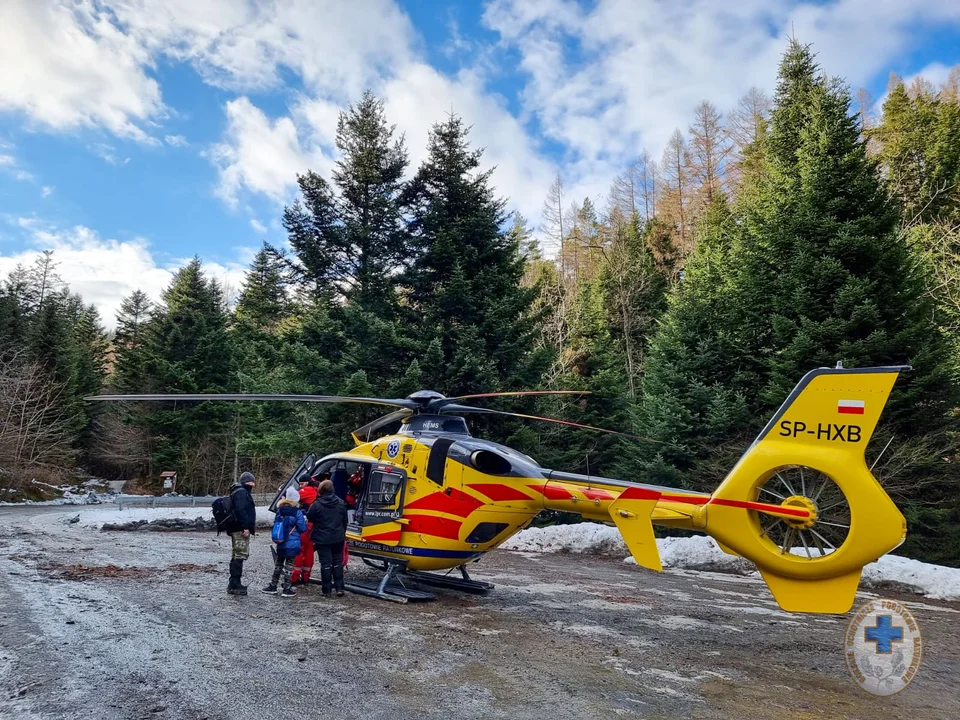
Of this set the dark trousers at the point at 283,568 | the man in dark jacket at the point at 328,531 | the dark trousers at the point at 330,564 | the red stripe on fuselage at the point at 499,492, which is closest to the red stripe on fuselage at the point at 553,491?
the red stripe on fuselage at the point at 499,492

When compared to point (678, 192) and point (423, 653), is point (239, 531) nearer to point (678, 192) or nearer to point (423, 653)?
point (423, 653)

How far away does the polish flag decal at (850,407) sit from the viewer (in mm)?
5766

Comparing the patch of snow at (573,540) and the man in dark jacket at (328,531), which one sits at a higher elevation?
the man in dark jacket at (328,531)

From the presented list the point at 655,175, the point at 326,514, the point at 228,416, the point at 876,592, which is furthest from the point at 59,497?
the point at 655,175

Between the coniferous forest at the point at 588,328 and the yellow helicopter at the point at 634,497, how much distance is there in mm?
6095

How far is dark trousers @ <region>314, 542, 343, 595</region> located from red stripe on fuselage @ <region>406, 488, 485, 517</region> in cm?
130

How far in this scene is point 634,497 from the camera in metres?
7.14

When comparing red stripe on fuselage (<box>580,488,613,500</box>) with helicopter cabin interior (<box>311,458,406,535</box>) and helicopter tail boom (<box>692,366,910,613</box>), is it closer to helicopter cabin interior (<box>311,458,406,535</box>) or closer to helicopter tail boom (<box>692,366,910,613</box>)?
helicopter tail boom (<box>692,366,910,613</box>)

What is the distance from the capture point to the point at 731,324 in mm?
18422

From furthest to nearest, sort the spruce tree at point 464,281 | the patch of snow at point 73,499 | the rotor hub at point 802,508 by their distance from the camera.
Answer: the patch of snow at point 73,499 → the spruce tree at point 464,281 → the rotor hub at point 802,508

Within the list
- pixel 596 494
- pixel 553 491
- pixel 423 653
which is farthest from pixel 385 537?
pixel 596 494

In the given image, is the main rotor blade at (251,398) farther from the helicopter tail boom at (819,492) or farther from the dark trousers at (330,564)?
the helicopter tail boom at (819,492)

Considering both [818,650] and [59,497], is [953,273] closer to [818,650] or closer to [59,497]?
[818,650]

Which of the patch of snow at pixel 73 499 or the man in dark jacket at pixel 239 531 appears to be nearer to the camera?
the man in dark jacket at pixel 239 531
